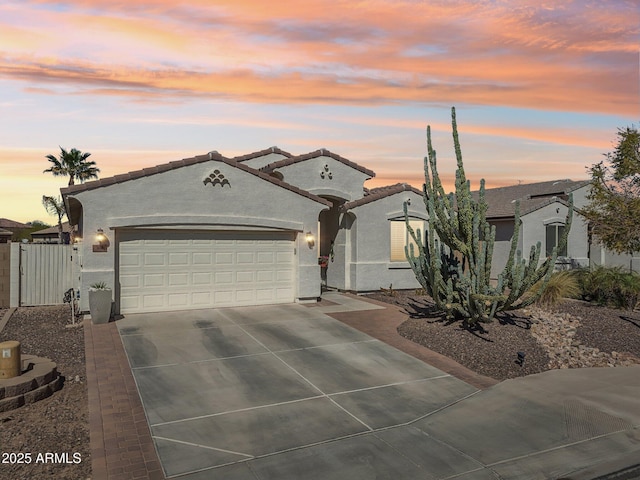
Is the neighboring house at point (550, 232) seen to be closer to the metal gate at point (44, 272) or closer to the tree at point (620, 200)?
the tree at point (620, 200)

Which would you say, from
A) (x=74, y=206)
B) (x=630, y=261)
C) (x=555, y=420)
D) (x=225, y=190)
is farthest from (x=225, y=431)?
(x=630, y=261)

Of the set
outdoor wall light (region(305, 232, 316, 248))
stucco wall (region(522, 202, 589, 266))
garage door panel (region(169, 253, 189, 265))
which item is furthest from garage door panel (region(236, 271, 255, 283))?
stucco wall (region(522, 202, 589, 266))

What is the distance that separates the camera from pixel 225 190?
15406 mm

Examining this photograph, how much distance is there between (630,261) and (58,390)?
29208 mm

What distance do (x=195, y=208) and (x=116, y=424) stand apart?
884 centimetres

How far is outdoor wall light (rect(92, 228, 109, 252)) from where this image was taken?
44.8 ft

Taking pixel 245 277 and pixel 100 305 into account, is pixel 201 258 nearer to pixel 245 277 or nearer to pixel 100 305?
pixel 245 277

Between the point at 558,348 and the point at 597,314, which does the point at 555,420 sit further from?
the point at 597,314

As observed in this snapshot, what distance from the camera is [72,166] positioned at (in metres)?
39.1

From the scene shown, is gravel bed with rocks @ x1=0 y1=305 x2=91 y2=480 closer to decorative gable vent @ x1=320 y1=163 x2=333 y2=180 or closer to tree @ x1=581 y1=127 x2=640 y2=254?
decorative gable vent @ x1=320 y1=163 x2=333 y2=180

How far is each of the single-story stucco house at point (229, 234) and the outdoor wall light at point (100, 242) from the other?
0.08 feet

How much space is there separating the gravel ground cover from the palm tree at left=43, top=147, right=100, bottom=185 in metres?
33.3

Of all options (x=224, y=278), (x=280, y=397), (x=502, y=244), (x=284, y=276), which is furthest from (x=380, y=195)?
(x=280, y=397)

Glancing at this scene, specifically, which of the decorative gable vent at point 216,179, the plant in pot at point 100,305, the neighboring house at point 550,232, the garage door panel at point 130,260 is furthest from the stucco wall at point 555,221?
the plant in pot at point 100,305
